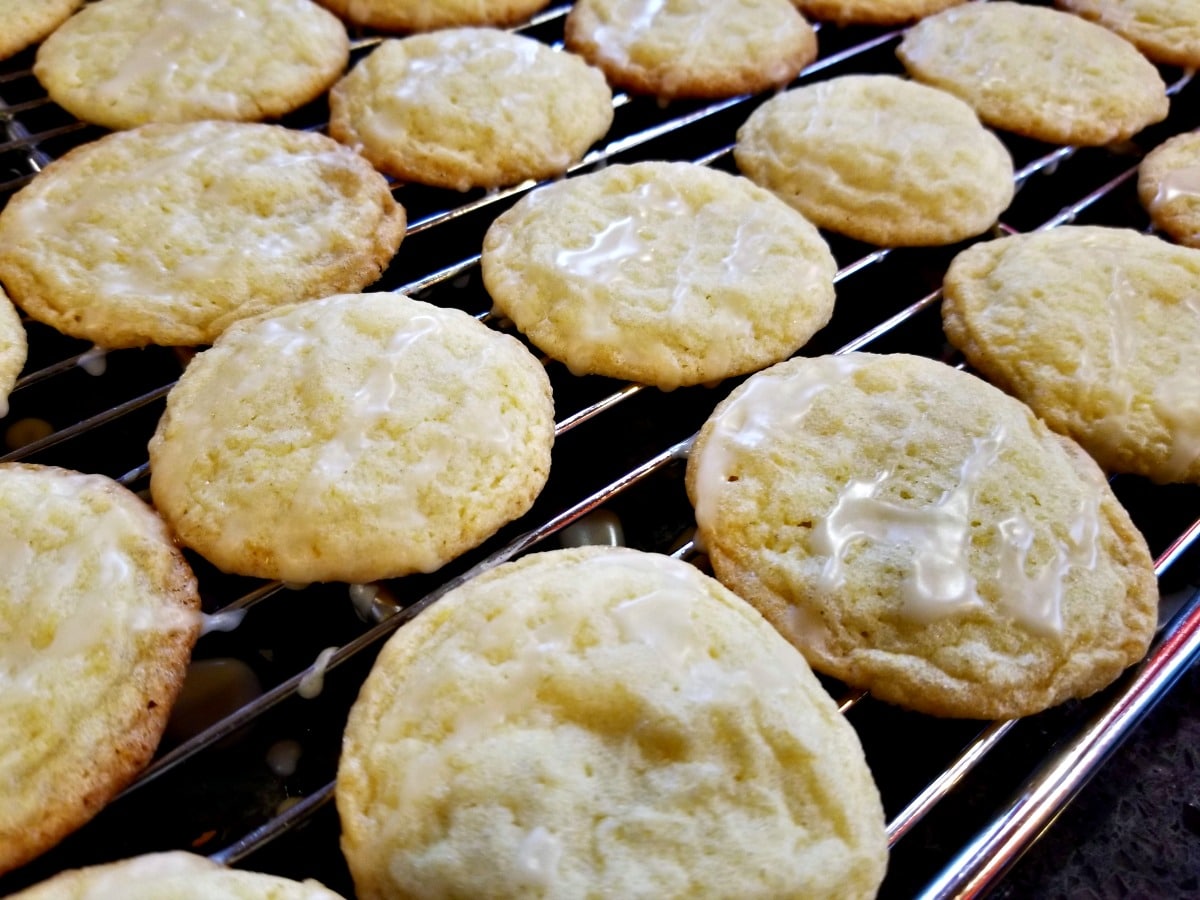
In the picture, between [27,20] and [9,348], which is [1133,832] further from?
[27,20]

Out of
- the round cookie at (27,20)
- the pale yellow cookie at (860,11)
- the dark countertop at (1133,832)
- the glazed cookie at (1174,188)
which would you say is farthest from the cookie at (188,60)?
the dark countertop at (1133,832)

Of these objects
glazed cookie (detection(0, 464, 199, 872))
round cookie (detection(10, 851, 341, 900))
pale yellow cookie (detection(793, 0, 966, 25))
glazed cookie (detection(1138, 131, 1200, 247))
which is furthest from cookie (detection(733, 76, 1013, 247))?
round cookie (detection(10, 851, 341, 900))

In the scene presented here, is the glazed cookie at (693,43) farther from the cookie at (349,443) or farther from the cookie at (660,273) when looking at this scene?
the cookie at (349,443)

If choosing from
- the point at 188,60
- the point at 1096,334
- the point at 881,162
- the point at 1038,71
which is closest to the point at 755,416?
the point at 1096,334

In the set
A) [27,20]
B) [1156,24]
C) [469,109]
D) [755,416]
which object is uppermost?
[27,20]

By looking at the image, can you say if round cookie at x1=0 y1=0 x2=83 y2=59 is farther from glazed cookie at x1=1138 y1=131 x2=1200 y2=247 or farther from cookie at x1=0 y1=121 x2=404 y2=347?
glazed cookie at x1=1138 y1=131 x2=1200 y2=247

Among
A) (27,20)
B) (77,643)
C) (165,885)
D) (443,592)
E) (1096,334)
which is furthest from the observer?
(27,20)

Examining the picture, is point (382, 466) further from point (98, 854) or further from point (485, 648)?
point (98, 854)
